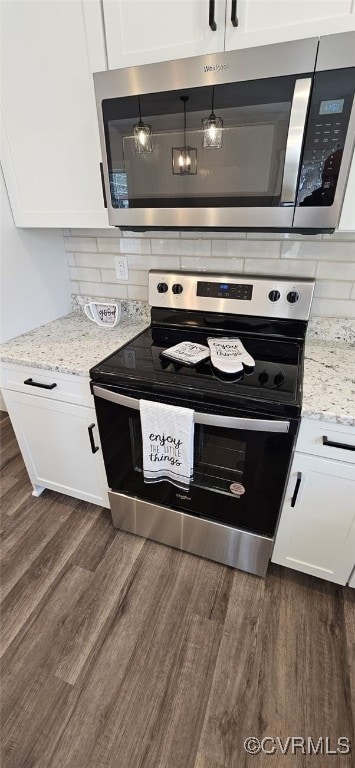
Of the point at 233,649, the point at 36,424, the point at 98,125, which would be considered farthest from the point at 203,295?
the point at 233,649

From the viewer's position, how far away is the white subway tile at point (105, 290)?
1.70 metres

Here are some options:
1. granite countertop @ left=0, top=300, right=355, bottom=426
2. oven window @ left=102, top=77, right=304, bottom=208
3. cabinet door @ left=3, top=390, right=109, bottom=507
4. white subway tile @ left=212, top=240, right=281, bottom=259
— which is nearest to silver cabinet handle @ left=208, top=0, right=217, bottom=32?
oven window @ left=102, top=77, right=304, bottom=208

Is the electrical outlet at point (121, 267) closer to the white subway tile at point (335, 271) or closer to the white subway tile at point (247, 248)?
the white subway tile at point (247, 248)

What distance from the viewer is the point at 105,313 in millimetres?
1607

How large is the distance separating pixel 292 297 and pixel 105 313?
0.85 meters

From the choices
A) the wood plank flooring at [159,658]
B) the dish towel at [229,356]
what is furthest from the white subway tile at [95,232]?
the wood plank flooring at [159,658]

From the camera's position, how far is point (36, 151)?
1.24m

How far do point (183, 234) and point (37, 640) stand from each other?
1.71 meters

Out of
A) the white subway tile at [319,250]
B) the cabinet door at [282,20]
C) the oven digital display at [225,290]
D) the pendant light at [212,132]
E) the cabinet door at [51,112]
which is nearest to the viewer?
the cabinet door at [282,20]

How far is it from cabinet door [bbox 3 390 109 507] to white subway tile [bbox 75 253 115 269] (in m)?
0.74

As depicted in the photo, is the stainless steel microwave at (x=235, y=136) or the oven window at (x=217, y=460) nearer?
the stainless steel microwave at (x=235, y=136)

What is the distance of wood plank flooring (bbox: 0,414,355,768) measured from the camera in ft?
3.28

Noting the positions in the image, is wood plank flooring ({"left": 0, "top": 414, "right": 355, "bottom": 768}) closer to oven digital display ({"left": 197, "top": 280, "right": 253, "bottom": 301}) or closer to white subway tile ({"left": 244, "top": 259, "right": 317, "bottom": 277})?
oven digital display ({"left": 197, "top": 280, "right": 253, "bottom": 301})

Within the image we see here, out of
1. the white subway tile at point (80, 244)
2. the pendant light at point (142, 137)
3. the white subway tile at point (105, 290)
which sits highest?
the pendant light at point (142, 137)
